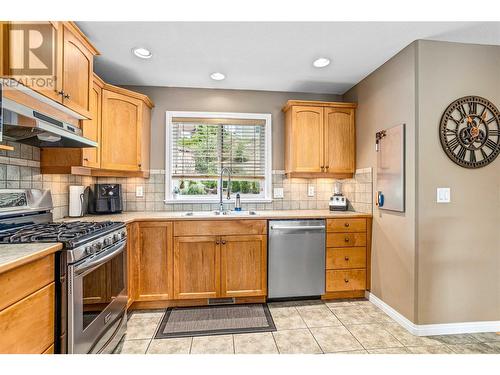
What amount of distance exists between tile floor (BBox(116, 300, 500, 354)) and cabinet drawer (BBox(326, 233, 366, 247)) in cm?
67

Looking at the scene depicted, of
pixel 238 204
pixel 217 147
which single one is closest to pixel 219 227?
pixel 238 204

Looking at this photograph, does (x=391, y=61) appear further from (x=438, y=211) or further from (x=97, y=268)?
(x=97, y=268)

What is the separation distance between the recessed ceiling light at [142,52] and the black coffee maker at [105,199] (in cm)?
134

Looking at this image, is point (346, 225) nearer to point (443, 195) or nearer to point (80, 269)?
point (443, 195)

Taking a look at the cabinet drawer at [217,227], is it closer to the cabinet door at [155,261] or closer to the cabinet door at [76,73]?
the cabinet door at [155,261]

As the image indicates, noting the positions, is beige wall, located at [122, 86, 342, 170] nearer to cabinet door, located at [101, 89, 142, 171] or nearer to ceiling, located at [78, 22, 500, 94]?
ceiling, located at [78, 22, 500, 94]

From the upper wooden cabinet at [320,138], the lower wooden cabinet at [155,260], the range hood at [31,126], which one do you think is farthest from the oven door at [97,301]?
the upper wooden cabinet at [320,138]

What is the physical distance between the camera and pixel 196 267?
2490 mm

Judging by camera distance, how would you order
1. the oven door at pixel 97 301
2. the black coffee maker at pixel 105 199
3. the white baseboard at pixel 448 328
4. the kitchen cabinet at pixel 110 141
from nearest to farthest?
the oven door at pixel 97 301 < the white baseboard at pixel 448 328 < the kitchen cabinet at pixel 110 141 < the black coffee maker at pixel 105 199

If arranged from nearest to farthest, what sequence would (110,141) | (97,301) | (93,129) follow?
1. (97,301)
2. (93,129)
3. (110,141)

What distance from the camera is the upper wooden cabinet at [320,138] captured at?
2973 mm

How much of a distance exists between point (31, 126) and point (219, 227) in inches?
63.6
